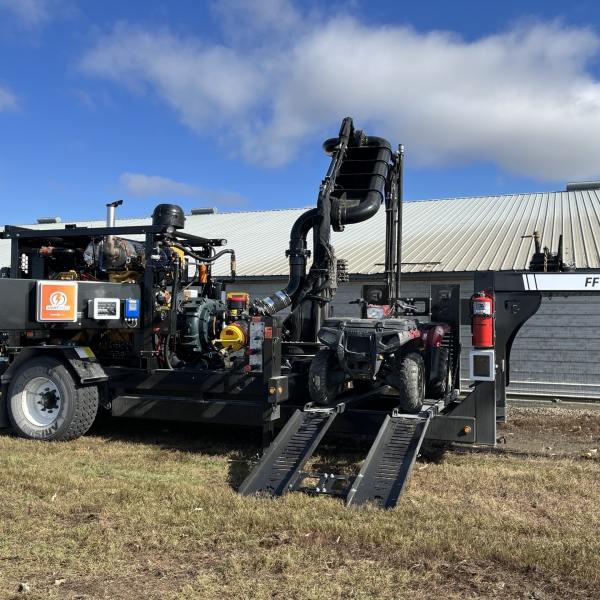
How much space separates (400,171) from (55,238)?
4738 mm

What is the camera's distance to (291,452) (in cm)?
604

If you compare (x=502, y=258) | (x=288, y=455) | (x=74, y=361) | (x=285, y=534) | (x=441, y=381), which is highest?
(x=502, y=258)

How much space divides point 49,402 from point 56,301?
4.06 ft

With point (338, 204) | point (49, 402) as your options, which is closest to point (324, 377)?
point (338, 204)

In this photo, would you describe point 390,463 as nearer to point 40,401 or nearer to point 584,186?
point 40,401

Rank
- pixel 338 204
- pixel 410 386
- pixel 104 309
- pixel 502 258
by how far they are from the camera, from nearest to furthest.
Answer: pixel 410 386
pixel 104 309
pixel 338 204
pixel 502 258

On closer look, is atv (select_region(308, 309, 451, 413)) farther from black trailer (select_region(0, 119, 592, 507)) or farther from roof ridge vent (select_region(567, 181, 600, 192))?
roof ridge vent (select_region(567, 181, 600, 192))

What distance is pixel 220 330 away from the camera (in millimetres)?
8500

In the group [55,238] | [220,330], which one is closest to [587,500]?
[220,330]

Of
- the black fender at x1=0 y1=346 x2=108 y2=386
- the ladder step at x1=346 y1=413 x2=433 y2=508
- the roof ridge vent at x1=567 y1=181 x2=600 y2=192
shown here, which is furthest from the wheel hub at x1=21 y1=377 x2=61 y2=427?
the roof ridge vent at x1=567 y1=181 x2=600 y2=192

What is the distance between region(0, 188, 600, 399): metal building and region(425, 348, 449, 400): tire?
5.50 meters

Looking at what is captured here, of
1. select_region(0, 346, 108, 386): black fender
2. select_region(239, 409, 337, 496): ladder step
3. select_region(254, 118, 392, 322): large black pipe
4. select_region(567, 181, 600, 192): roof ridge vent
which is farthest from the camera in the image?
select_region(567, 181, 600, 192): roof ridge vent

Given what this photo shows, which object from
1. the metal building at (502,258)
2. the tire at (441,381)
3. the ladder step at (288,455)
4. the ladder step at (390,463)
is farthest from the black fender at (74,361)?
the metal building at (502,258)

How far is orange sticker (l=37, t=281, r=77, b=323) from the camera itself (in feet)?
24.9
